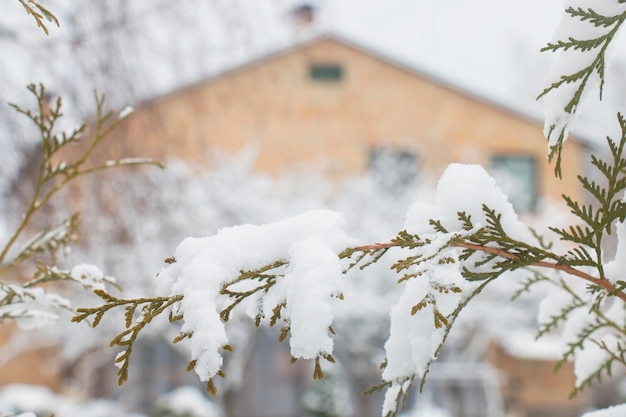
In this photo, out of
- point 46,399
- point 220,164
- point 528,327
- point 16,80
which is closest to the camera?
point 16,80

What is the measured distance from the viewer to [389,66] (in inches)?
709

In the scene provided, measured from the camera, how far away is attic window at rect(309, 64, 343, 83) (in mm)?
17969

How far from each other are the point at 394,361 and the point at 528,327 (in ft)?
47.4

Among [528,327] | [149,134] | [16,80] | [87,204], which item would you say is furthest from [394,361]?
[528,327]

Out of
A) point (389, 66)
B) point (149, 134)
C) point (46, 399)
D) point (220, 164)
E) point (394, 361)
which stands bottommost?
point (394, 361)

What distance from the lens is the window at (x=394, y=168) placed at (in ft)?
50.0

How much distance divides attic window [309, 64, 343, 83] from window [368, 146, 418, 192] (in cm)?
243

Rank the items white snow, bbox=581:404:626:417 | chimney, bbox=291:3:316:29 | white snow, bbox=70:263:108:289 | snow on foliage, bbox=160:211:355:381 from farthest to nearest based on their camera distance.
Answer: chimney, bbox=291:3:316:29 → white snow, bbox=70:263:108:289 → white snow, bbox=581:404:626:417 → snow on foliage, bbox=160:211:355:381

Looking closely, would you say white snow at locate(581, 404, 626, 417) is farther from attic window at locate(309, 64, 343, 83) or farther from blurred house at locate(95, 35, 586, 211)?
attic window at locate(309, 64, 343, 83)

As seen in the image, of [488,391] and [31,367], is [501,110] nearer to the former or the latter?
[488,391]

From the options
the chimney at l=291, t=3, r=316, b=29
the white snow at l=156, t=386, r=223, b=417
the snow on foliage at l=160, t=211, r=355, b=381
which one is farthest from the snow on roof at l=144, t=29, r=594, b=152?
the snow on foliage at l=160, t=211, r=355, b=381

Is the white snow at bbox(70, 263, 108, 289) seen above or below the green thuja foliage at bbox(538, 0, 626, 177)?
below

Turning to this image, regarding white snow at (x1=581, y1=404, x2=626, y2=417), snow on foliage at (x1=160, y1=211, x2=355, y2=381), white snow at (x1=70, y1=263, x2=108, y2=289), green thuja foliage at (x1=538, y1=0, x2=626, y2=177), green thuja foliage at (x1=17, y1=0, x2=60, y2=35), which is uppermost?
green thuja foliage at (x1=17, y1=0, x2=60, y2=35)

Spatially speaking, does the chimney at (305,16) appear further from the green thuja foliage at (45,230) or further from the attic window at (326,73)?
the green thuja foliage at (45,230)
